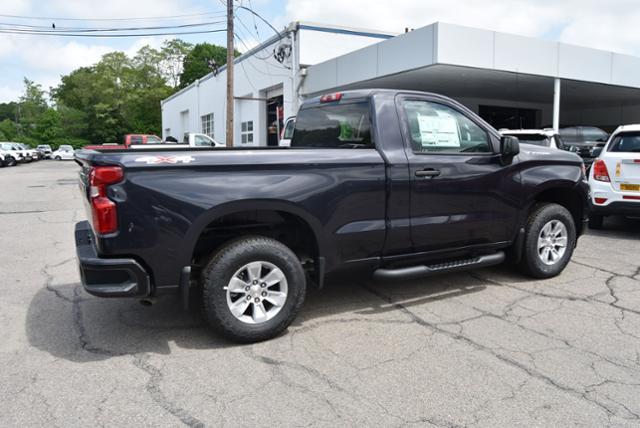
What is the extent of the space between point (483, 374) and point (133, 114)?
2613 inches

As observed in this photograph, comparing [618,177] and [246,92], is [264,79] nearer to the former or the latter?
[246,92]

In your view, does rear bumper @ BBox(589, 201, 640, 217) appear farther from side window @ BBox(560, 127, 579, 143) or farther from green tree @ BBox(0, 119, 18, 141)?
green tree @ BBox(0, 119, 18, 141)

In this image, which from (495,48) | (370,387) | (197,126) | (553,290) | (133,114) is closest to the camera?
(370,387)

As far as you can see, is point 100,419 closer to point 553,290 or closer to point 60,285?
point 60,285

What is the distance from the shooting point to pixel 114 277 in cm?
360

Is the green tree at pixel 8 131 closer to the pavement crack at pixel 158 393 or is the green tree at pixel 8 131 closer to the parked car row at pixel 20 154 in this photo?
the parked car row at pixel 20 154

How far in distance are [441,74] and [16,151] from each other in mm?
34130

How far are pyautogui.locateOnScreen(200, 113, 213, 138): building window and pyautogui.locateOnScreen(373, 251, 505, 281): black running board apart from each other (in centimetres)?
3171

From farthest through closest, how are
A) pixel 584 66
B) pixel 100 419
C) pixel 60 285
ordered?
pixel 584 66
pixel 60 285
pixel 100 419

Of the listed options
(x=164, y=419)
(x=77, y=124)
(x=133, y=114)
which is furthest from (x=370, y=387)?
(x=77, y=124)

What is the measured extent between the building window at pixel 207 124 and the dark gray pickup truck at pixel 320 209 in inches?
1219

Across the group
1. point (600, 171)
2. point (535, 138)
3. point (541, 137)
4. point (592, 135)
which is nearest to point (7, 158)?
point (592, 135)

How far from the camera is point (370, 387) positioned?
3277 millimetres

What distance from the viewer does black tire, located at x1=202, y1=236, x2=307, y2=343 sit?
3.76 m
